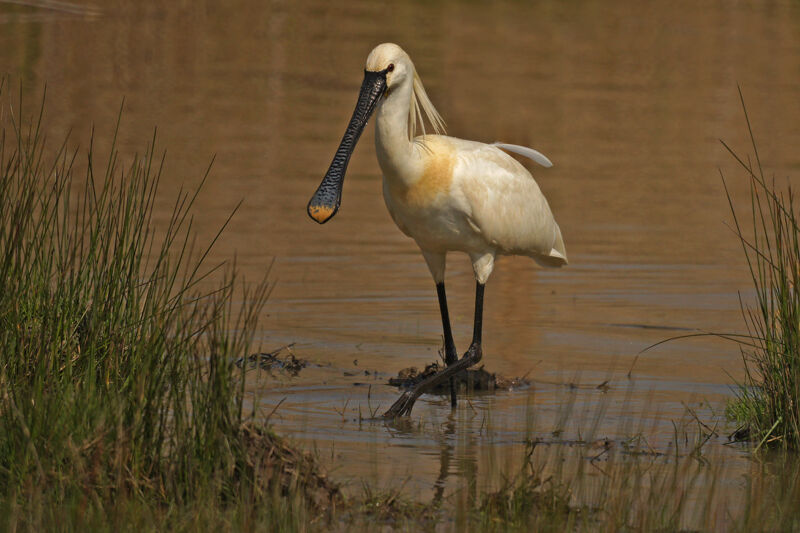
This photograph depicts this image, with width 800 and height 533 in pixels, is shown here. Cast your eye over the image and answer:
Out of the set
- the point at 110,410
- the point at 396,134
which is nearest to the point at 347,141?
the point at 396,134

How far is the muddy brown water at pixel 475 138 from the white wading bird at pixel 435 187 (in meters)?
0.74

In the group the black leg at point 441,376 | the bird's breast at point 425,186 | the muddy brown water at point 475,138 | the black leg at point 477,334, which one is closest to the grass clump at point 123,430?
the muddy brown water at point 475,138

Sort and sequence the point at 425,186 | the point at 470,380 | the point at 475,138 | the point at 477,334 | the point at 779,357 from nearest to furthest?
the point at 779,357
the point at 425,186
the point at 477,334
the point at 470,380
the point at 475,138

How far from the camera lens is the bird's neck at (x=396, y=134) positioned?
320 inches

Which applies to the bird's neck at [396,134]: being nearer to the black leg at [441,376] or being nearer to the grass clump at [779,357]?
the black leg at [441,376]

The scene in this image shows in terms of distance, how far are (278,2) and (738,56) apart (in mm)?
9675

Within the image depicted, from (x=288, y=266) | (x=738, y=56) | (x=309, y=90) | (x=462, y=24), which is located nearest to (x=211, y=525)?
(x=288, y=266)

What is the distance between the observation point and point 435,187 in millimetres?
8344

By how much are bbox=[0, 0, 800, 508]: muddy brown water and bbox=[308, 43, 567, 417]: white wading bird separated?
74 cm

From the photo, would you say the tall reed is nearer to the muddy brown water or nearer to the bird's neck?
the muddy brown water

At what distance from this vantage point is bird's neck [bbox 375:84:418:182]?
8.13m

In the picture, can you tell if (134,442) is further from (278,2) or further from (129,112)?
(278,2)

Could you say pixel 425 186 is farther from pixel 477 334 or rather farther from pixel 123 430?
pixel 123 430

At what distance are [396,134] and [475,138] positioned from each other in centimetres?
1170
